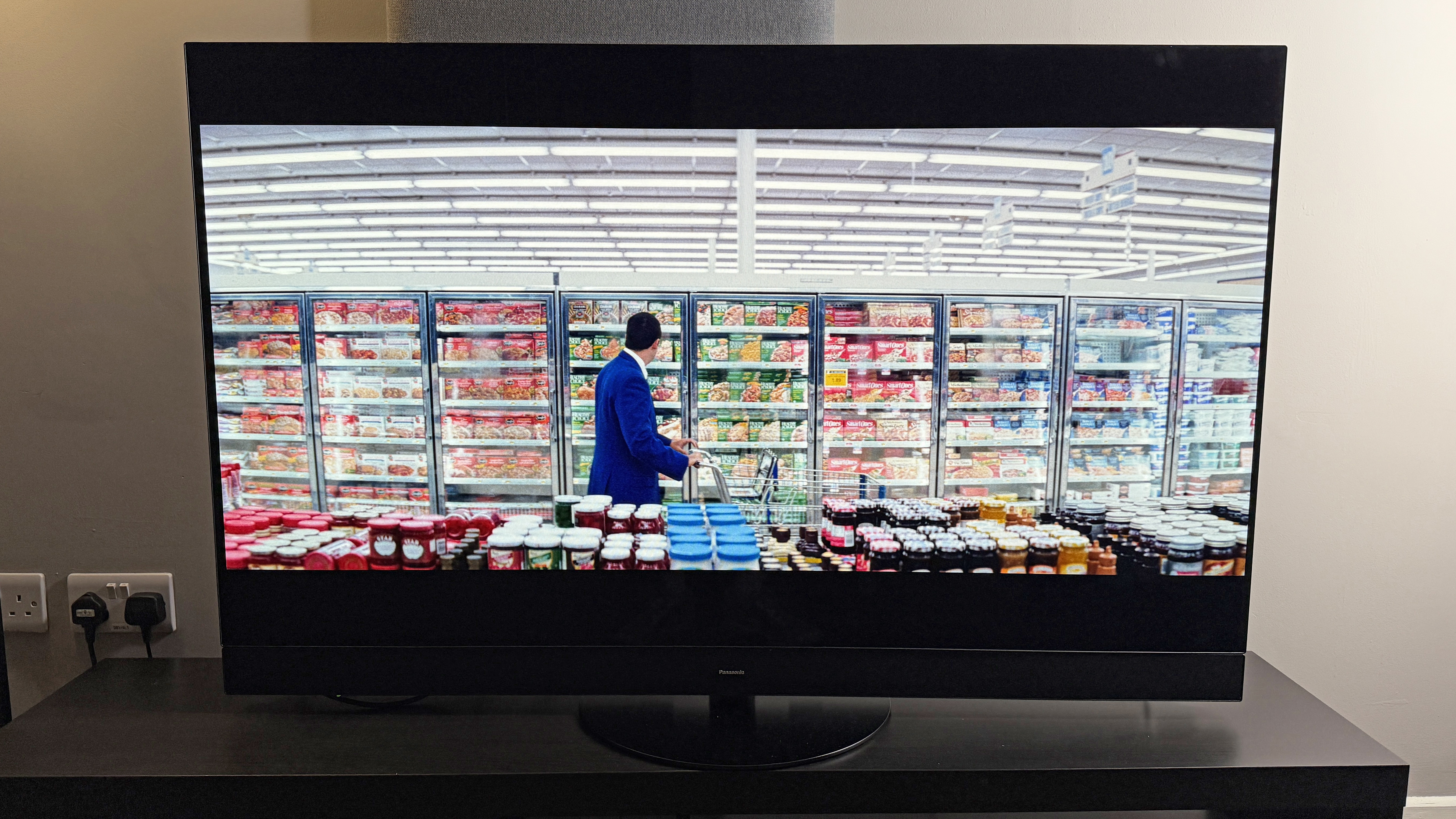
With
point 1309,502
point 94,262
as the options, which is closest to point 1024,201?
point 1309,502

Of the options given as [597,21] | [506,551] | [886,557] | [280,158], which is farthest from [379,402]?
[886,557]

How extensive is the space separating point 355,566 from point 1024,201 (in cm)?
136

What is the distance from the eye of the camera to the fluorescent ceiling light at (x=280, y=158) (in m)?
1.24

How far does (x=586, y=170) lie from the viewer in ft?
3.95

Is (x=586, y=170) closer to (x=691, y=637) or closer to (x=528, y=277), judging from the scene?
(x=528, y=277)

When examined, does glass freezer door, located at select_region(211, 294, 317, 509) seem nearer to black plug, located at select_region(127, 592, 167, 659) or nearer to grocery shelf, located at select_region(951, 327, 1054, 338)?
black plug, located at select_region(127, 592, 167, 659)

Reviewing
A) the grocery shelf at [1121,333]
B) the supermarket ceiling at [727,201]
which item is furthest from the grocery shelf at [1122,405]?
the supermarket ceiling at [727,201]

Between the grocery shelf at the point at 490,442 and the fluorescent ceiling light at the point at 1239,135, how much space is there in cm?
128

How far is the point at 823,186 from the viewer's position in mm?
1208

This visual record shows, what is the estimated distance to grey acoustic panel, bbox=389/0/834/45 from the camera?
141 centimetres

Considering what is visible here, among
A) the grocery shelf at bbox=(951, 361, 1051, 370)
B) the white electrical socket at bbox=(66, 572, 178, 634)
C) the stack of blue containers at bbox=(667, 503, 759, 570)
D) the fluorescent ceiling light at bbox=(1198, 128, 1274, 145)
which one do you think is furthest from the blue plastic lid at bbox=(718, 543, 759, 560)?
the white electrical socket at bbox=(66, 572, 178, 634)

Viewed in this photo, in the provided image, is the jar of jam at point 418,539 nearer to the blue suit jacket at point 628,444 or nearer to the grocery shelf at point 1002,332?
the blue suit jacket at point 628,444

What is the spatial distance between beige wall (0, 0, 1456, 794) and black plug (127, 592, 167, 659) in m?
0.05

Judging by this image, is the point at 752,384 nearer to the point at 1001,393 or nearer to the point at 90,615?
the point at 1001,393
